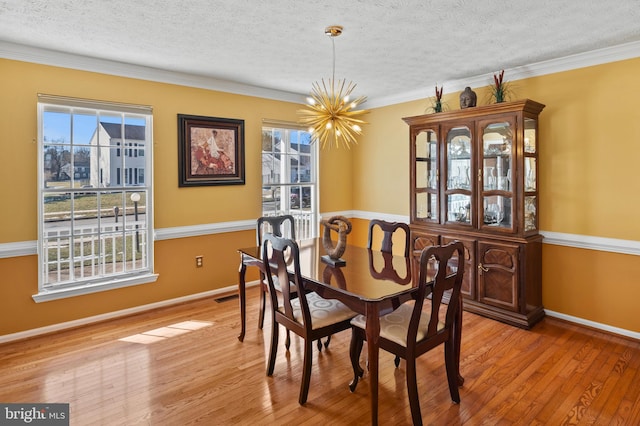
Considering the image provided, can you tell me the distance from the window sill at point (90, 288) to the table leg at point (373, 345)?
2.82 m

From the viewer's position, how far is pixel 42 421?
2316 mm

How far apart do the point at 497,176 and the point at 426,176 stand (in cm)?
88

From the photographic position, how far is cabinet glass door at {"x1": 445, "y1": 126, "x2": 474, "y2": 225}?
158 inches

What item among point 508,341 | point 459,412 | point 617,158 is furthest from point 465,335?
point 617,158

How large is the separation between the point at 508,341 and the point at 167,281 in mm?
3445

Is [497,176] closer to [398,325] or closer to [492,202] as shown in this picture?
[492,202]

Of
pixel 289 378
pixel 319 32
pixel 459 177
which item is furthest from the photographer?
pixel 459 177

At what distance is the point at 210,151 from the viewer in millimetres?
4434

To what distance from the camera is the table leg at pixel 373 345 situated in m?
2.12

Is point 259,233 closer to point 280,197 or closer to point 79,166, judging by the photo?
point 280,197

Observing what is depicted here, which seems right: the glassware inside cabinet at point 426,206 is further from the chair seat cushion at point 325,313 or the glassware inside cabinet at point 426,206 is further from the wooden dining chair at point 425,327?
the chair seat cushion at point 325,313

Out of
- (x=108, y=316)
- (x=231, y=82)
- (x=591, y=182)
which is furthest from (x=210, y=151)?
(x=591, y=182)

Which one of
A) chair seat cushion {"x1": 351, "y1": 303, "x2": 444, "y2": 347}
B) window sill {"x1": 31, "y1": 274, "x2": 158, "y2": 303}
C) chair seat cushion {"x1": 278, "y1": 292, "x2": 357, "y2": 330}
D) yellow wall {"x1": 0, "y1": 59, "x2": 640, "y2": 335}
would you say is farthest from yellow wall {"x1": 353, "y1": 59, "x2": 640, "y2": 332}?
window sill {"x1": 31, "y1": 274, "x2": 158, "y2": 303}

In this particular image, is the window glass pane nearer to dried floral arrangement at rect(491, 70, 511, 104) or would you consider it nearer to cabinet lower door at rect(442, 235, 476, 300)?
cabinet lower door at rect(442, 235, 476, 300)
